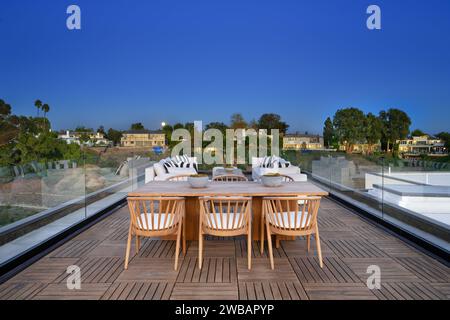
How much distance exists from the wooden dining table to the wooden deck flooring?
0.26 metres

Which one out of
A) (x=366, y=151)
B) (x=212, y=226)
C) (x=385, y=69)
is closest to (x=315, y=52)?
(x=385, y=69)

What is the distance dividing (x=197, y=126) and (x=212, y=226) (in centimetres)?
1289

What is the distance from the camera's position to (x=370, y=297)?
2.38 meters

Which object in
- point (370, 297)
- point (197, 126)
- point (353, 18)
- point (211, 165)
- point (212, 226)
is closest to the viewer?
point (370, 297)

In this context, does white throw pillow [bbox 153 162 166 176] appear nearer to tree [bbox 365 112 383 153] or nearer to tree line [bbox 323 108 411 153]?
tree line [bbox 323 108 411 153]

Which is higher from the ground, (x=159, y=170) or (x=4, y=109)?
(x=4, y=109)

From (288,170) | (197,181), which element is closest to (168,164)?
(288,170)

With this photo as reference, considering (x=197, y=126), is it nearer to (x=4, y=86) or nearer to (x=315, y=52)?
(x=315, y=52)

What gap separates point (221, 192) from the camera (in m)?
3.08

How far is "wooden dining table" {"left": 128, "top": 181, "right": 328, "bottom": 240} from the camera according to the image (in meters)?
3.04

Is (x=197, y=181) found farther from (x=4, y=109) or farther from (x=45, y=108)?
(x=45, y=108)

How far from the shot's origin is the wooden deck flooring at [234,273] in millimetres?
2455

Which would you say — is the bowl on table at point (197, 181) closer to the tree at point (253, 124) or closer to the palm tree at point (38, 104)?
the tree at point (253, 124)

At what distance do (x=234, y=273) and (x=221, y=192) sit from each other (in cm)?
83
